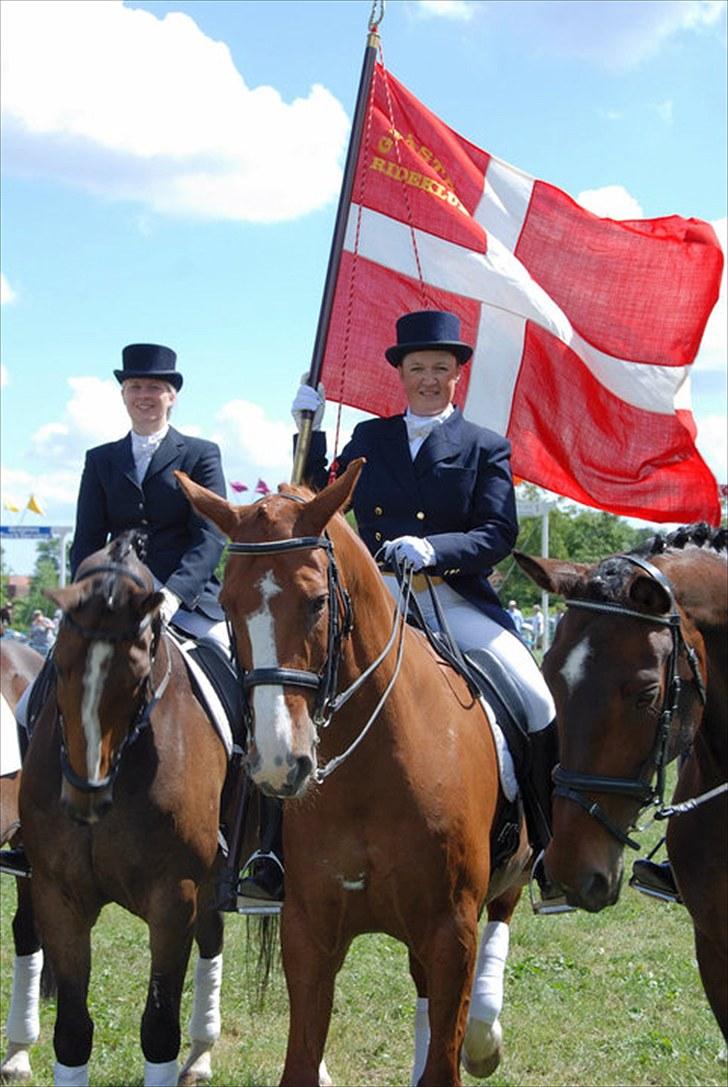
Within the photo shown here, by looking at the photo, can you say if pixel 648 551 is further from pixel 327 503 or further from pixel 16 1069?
pixel 16 1069

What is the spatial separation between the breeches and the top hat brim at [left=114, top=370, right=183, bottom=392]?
1.82 metres

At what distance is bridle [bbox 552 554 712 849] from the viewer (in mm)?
4520

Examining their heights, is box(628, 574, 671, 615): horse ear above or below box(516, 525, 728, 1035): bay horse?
above

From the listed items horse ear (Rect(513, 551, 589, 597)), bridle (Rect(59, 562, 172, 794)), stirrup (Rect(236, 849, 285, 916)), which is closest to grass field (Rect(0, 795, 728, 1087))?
stirrup (Rect(236, 849, 285, 916))

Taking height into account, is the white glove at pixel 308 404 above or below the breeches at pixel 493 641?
above

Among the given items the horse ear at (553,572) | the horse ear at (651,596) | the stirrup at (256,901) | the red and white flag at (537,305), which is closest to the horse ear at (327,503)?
the horse ear at (553,572)

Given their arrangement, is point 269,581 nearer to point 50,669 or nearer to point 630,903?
point 50,669

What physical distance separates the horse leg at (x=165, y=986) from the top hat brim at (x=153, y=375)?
A: 2.68 metres

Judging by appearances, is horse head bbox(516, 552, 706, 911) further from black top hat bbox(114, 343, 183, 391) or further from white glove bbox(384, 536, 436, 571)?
black top hat bbox(114, 343, 183, 391)

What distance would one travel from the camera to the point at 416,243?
777 cm

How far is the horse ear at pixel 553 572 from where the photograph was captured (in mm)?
4875

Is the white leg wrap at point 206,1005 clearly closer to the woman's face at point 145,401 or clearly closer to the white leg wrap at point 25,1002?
the white leg wrap at point 25,1002

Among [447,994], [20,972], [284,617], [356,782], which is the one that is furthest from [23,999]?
[284,617]

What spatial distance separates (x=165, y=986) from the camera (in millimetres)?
5707
